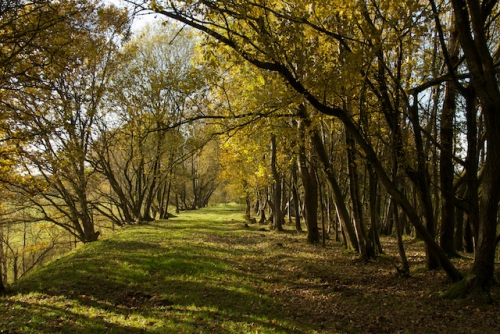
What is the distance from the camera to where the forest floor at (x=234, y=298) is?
22.0ft

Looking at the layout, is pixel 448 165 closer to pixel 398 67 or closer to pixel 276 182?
pixel 398 67

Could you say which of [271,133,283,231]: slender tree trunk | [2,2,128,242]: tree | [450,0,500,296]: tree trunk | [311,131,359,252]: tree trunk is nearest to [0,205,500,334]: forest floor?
[311,131,359,252]: tree trunk

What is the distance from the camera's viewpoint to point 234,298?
878 centimetres

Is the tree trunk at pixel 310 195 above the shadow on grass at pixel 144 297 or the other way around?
above

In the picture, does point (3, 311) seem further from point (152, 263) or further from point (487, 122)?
point (487, 122)

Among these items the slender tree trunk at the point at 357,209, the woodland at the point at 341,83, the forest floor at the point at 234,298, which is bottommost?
the forest floor at the point at 234,298

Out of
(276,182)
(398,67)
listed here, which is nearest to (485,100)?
(398,67)

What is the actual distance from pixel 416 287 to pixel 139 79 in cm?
2288

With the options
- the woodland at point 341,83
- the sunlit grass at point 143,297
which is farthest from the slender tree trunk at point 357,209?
the sunlit grass at point 143,297

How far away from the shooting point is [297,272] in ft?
38.0

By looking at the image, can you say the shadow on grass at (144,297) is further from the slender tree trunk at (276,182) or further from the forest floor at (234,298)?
the slender tree trunk at (276,182)

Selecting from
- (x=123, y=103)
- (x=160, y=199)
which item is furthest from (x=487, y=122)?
(x=160, y=199)

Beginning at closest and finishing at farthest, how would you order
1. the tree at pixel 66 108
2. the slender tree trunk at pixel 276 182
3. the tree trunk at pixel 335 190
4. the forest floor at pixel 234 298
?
the forest floor at pixel 234 298 < the tree at pixel 66 108 < the tree trunk at pixel 335 190 < the slender tree trunk at pixel 276 182

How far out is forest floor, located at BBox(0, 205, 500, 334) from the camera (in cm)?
670
